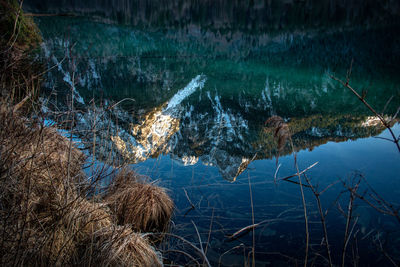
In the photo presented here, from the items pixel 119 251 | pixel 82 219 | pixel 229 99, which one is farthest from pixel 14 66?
pixel 229 99

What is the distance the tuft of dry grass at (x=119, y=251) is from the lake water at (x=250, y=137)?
309 mm

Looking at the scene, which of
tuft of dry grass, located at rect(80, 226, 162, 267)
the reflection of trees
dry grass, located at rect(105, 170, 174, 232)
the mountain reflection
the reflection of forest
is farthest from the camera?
the reflection of forest

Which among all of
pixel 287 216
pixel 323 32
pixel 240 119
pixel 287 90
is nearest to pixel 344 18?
pixel 323 32

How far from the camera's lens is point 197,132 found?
34.6 ft

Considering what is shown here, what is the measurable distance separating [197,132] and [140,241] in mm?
8294

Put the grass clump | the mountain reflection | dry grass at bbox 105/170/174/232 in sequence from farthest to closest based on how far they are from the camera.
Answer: the mountain reflection, dry grass at bbox 105/170/174/232, the grass clump

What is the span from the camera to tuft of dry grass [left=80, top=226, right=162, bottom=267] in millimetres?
1959

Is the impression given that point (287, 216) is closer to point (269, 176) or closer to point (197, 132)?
point (269, 176)

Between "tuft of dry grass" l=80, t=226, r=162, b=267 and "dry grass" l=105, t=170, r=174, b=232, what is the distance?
0.75 meters

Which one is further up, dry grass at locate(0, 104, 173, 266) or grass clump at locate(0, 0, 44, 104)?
grass clump at locate(0, 0, 44, 104)

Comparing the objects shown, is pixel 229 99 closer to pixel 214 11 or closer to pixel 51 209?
pixel 51 209

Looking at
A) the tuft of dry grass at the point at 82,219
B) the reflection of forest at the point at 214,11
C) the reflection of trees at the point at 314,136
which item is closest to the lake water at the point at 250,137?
the reflection of trees at the point at 314,136

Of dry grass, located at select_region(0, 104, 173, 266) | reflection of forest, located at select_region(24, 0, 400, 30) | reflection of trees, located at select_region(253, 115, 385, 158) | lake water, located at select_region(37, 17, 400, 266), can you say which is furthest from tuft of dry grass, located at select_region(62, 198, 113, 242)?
reflection of forest, located at select_region(24, 0, 400, 30)

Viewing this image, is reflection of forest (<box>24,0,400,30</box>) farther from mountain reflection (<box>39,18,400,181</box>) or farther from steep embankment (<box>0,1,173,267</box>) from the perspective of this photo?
steep embankment (<box>0,1,173,267</box>)
